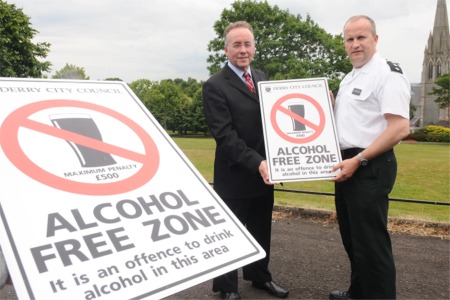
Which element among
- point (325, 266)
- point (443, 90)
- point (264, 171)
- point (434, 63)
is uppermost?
point (434, 63)

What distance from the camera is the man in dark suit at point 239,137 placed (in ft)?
11.4

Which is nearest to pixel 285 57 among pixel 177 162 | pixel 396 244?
pixel 396 244

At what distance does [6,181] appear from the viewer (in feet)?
4.63

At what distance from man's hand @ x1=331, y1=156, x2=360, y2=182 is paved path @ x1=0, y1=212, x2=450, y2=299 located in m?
1.46

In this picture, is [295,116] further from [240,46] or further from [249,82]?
[240,46]

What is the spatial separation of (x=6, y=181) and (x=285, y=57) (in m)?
36.1

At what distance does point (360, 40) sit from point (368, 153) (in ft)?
2.98

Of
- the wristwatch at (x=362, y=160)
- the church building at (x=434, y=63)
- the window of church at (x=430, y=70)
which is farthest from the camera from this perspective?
the window of church at (x=430, y=70)

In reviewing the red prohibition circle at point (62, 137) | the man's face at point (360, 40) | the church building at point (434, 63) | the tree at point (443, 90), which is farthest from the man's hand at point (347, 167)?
the church building at point (434, 63)

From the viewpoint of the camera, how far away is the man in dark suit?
3482mm

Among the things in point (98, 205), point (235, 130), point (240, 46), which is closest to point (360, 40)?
point (240, 46)

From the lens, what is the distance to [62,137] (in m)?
1.65

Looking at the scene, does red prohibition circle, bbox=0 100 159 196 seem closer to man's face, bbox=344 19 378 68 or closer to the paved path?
man's face, bbox=344 19 378 68

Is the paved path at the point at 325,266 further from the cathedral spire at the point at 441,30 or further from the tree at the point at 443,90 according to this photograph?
the cathedral spire at the point at 441,30
